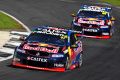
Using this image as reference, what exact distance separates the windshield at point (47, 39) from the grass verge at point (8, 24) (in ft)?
28.6

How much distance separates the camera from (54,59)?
18.9 m

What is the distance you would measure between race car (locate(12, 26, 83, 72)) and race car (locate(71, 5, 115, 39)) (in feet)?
30.2

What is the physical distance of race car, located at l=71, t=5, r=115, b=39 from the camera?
29797 millimetres

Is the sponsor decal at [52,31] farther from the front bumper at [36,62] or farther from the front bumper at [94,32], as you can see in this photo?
the front bumper at [94,32]

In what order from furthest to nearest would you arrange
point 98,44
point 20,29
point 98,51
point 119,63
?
point 20,29, point 98,44, point 98,51, point 119,63

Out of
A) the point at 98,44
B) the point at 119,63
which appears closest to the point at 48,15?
the point at 98,44

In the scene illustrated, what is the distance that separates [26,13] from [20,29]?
6.48m

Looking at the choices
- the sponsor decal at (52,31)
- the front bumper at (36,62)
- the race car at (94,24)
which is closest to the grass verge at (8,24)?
the race car at (94,24)

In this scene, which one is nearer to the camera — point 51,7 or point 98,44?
point 98,44

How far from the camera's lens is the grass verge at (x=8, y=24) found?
29.4 m

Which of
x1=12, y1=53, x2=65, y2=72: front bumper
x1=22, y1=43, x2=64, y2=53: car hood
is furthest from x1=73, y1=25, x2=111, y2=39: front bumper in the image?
x1=12, y1=53, x2=65, y2=72: front bumper

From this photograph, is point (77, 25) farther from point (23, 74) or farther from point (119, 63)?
point (23, 74)

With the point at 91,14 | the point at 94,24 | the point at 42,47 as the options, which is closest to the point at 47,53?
the point at 42,47

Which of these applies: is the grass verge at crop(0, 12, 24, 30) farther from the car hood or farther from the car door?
the car hood
